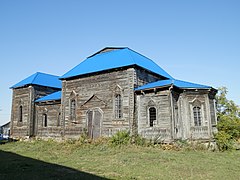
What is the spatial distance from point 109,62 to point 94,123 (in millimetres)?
5724

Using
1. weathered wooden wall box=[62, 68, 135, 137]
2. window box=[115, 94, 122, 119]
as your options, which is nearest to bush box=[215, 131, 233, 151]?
weathered wooden wall box=[62, 68, 135, 137]

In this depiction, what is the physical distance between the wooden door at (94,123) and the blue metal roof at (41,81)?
1064 centimetres

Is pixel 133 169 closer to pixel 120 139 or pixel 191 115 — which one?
pixel 120 139

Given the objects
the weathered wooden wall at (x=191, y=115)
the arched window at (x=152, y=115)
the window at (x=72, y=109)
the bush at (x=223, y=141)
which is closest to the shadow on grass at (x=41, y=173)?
the arched window at (x=152, y=115)

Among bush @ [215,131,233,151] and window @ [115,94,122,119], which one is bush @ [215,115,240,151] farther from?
window @ [115,94,122,119]

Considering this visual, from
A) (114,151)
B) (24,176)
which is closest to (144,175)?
(24,176)

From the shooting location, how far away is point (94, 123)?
19531mm

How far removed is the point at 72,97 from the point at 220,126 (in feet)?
44.8

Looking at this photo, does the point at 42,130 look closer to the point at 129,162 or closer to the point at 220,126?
the point at 129,162

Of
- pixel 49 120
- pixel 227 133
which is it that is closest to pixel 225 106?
pixel 227 133

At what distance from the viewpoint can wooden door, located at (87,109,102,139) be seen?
19247mm

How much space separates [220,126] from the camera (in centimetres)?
1866

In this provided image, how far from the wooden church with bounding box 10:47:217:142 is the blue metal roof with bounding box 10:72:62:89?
12.1 ft

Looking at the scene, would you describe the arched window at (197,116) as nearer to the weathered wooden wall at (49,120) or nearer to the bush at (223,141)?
the bush at (223,141)
